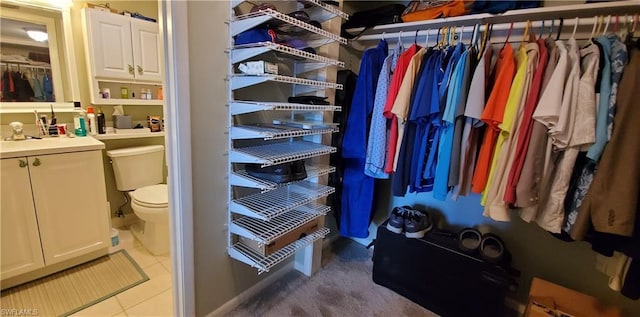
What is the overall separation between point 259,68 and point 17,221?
1696 millimetres

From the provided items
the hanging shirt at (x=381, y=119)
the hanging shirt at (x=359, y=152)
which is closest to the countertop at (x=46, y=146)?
the hanging shirt at (x=359, y=152)

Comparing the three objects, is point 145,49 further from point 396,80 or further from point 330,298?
point 330,298

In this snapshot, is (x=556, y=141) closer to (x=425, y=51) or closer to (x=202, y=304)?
(x=425, y=51)

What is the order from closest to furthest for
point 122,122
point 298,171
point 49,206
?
1. point 298,171
2. point 49,206
3. point 122,122

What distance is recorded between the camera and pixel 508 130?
3.87 ft

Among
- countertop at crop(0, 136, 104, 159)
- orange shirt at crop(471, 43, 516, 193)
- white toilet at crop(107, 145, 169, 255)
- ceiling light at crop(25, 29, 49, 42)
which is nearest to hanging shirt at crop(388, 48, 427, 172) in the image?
orange shirt at crop(471, 43, 516, 193)

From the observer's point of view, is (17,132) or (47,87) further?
(47,87)

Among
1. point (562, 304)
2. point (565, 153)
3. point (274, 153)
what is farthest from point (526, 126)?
point (274, 153)

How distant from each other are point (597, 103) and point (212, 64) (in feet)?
5.05

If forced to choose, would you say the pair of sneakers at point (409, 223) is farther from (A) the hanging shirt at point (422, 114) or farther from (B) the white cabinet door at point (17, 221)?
(B) the white cabinet door at point (17, 221)

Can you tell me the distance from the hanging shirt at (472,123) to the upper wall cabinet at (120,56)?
2.04 metres

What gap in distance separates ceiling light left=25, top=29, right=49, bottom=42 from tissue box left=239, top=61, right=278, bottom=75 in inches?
71.7

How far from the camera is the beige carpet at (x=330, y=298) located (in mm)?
1586

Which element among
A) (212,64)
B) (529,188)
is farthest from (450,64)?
(212,64)
